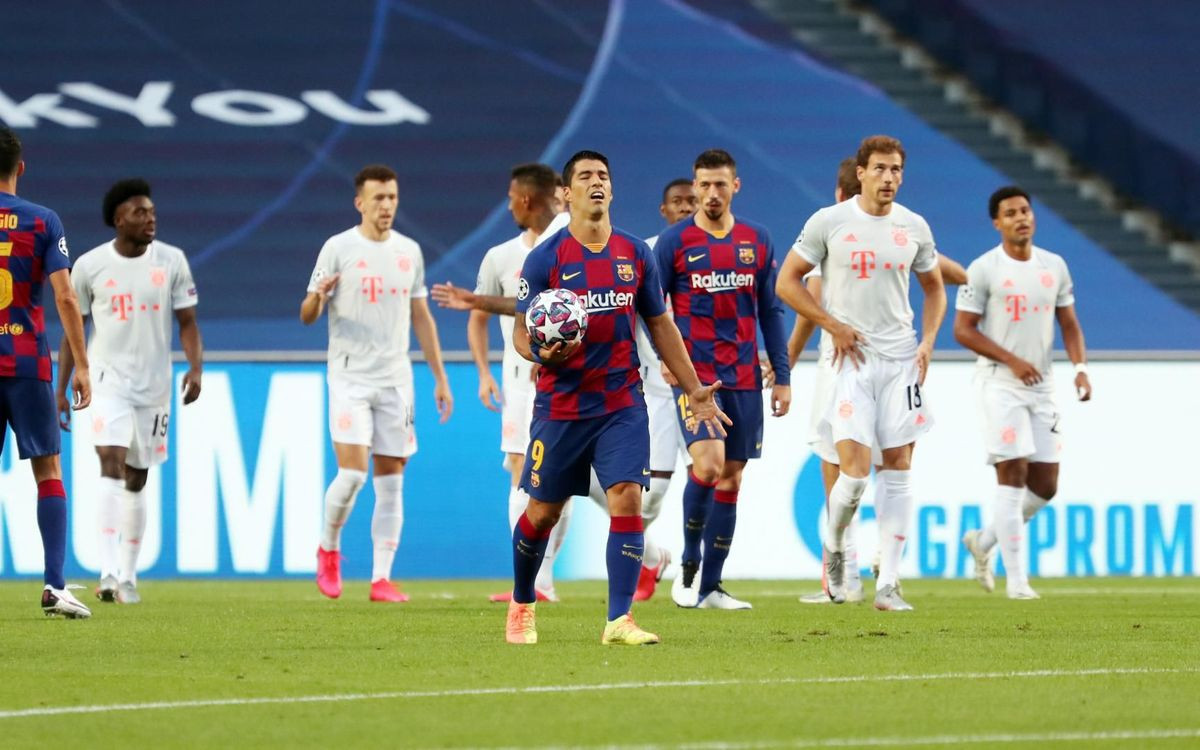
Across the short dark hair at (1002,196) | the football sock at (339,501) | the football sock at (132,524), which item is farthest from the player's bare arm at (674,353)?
the football sock at (132,524)

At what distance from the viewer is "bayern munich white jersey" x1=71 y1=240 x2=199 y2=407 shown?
12.1 m

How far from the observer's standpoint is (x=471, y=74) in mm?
20328

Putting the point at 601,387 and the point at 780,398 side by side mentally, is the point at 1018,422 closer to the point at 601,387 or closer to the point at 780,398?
the point at 780,398

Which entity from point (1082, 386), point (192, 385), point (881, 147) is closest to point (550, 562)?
point (192, 385)

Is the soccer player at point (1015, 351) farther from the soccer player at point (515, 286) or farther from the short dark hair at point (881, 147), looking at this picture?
the soccer player at point (515, 286)

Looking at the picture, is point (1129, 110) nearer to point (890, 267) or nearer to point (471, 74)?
point (471, 74)

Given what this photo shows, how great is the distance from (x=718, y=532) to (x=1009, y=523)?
2.38 m

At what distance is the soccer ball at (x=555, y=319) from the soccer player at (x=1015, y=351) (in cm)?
519

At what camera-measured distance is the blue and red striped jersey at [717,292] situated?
10758 millimetres

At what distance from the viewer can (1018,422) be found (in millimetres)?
12477

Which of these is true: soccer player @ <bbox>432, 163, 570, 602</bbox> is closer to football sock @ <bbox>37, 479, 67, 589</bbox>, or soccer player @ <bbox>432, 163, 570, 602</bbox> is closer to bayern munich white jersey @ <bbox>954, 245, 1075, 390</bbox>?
bayern munich white jersey @ <bbox>954, 245, 1075, 390</bbox>

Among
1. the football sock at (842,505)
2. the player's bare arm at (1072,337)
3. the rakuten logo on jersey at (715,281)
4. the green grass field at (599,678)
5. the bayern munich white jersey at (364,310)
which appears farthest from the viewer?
the player's bare arm at (1072,337)

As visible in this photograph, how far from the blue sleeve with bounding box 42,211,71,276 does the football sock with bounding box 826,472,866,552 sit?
416 cm

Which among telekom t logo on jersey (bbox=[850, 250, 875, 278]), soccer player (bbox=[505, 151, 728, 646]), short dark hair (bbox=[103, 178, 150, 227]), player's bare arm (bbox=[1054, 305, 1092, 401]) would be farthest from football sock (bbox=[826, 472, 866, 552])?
short dark hair (bbox=[103, 178, 150, 227])
